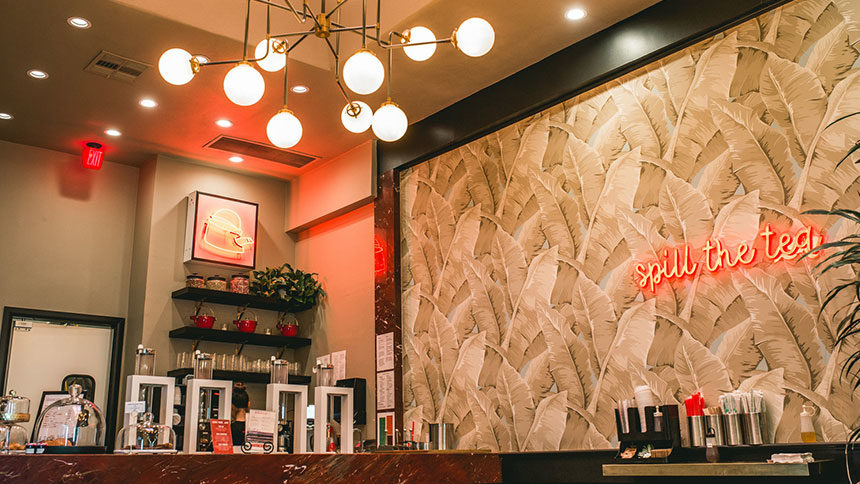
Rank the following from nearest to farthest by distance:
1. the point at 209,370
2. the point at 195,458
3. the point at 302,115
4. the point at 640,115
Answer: the point at 195,458
the point at 640,115
the point at 209,370
the point at 302,115

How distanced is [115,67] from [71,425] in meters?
3.32

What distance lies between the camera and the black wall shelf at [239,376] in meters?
6.14

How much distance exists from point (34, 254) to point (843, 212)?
604cm

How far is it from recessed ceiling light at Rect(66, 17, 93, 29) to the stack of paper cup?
4.06 meters

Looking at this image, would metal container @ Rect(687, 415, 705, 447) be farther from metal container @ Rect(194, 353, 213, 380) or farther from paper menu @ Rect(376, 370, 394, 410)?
metal container @ Rect(194, 353, 213, 380)

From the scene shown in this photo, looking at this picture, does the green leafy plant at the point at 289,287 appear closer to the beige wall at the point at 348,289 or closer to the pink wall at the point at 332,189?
the beige wall at the point at 348,289

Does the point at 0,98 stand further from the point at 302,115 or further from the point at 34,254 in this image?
the point at 302,115

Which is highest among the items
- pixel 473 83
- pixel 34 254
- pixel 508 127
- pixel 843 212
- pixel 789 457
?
pixel 473 83

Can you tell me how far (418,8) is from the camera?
463cm

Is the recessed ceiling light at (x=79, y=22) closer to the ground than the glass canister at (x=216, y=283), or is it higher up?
higher up

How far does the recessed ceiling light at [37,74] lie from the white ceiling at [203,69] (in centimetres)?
5

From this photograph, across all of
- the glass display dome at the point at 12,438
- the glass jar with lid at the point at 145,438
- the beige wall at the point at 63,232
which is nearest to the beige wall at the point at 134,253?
the beige wall at the point at 63,232

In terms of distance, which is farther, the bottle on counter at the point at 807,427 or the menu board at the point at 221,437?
the bottle on counter at the point at 807,427

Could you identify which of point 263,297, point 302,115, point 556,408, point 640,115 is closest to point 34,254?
point 263,297
